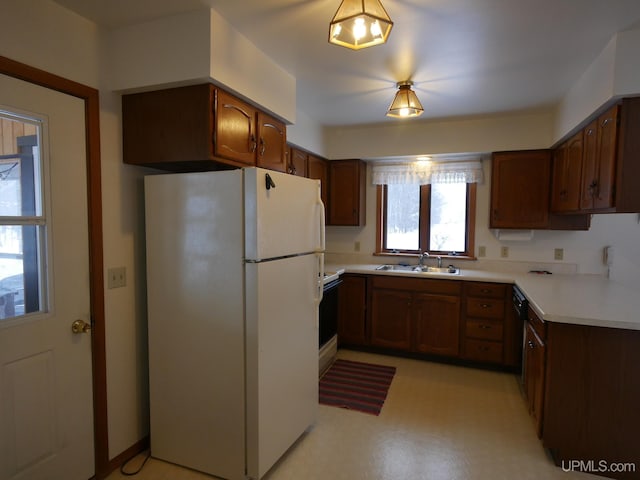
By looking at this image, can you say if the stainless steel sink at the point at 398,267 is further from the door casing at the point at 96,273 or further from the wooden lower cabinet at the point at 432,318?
the door casing at the point at 96,273

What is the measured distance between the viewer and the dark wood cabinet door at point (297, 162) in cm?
326

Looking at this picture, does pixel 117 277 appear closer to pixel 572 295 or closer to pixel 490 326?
pixel 572 295

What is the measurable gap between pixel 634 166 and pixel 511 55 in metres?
0.93

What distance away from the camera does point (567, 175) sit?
2947mm

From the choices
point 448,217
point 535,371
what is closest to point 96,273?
point 535,371

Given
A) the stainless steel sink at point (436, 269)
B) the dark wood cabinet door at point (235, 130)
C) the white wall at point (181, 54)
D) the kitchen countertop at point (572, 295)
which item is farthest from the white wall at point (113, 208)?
the stainless steel sink at point (436, 269)

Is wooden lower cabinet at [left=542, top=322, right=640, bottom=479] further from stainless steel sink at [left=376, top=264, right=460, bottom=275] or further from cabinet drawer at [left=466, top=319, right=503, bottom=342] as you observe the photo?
stainless steel sink at [left=376, top=264, right=460, bottom=275]

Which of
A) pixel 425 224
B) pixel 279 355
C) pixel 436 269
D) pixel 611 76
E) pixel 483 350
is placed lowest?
pixel 483 350

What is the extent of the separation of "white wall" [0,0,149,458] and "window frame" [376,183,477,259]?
275cm

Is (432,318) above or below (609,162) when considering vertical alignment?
below

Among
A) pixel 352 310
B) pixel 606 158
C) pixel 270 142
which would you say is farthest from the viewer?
pixel 352 310

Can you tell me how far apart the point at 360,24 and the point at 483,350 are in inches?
116

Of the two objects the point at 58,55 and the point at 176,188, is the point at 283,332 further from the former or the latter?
the point at 58,55

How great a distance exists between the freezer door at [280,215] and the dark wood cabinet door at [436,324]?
1664mm
